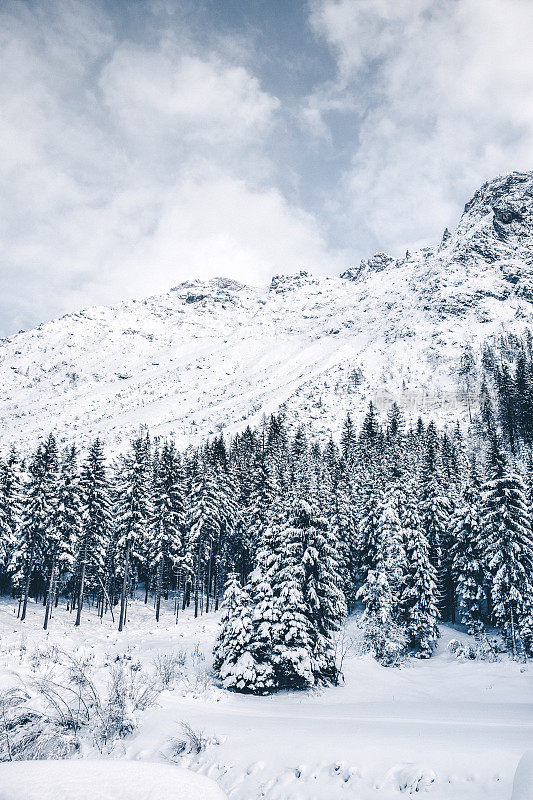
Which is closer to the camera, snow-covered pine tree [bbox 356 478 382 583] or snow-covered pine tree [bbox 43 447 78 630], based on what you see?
snow-covered pine tree [bbox 43 447 78 630]

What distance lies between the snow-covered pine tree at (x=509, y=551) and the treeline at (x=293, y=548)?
0.10 meters

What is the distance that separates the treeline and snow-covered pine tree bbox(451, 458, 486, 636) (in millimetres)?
161

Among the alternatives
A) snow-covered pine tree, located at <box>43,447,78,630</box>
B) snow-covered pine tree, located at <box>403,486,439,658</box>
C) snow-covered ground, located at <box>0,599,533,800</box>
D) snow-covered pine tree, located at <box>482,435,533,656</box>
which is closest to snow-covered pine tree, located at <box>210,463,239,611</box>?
snow-covered pine tree, located at <box>43,447,78,630</box>

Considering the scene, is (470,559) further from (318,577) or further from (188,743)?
(188,743)

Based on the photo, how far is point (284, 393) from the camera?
17600 centimetres

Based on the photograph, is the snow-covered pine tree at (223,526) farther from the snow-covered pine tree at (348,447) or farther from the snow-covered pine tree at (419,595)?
the snow-covered pine tree at (348,447)

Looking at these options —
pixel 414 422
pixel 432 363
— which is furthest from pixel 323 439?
pixel 432 363

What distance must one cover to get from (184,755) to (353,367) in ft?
582

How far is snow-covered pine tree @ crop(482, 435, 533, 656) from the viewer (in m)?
30.1

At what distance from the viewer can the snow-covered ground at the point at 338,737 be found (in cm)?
702

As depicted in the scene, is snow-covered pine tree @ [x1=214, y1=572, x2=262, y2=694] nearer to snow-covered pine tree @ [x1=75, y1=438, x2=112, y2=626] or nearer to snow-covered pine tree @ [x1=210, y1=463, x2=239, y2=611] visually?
snow-covered pine tree @ [x1=75, y1=438, x2=112, y2=626]

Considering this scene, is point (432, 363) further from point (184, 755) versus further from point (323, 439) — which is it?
point (184, 755)

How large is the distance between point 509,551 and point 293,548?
52.7 ft

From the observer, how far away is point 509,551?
30453mm
